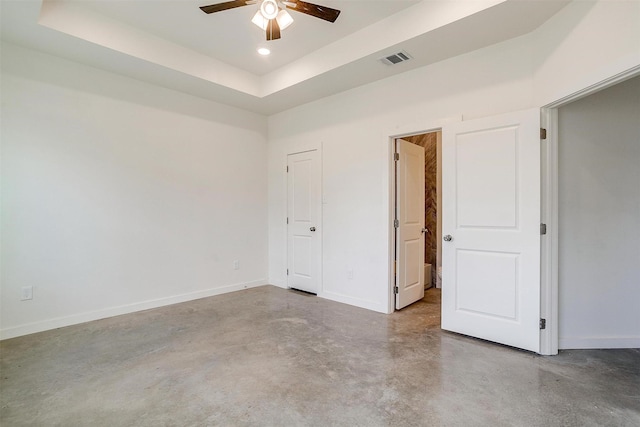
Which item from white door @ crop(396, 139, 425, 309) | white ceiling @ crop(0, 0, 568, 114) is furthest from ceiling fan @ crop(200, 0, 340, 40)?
white door @ crop(396, 139, 425, 309)

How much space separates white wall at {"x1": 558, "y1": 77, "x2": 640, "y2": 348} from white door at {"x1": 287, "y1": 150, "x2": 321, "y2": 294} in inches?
111

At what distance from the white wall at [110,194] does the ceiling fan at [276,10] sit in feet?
6.70

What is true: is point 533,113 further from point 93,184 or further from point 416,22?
point 93,184

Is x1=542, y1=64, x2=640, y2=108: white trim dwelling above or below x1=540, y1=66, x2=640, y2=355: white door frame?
above

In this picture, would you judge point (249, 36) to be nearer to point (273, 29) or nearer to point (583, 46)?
point (273, 29)

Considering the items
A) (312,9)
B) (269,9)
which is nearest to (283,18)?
(269,9)

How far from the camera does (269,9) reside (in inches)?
92.5

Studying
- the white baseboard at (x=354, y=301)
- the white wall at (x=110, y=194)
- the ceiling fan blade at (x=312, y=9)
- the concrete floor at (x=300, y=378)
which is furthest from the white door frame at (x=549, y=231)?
the white wall at (x=110, y=194)

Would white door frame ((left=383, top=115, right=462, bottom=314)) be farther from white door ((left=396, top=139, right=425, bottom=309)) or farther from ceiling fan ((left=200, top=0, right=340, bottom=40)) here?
ceiling fan ((left=200, top=0, right=340, bottom=40))

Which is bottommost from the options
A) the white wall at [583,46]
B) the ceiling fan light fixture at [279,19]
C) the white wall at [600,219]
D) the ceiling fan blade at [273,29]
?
the white wall at [600,219]

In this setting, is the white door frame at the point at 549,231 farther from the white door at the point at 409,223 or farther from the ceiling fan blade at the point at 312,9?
the ceiling fan blade at the point at 312,9

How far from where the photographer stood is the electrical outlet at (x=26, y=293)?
3039 mm

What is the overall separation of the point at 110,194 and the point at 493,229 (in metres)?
4.19

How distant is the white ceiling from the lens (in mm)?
2592
